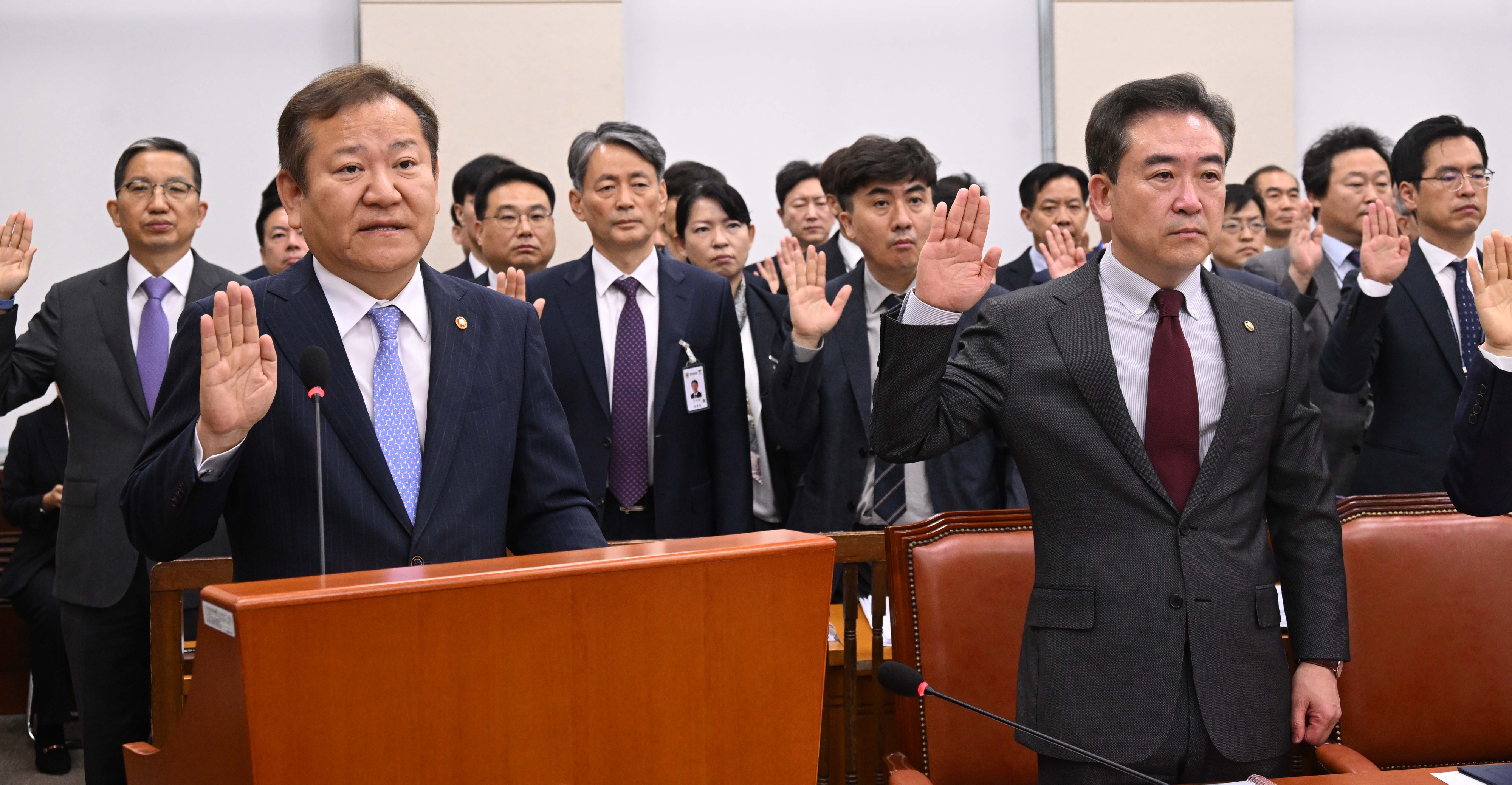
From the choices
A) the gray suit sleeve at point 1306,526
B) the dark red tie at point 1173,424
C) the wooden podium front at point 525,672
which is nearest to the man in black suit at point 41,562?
the wooden podium front at point 525,672

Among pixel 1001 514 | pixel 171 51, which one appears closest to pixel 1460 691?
pixel 1001 514

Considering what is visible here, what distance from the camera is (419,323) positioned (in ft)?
5.76

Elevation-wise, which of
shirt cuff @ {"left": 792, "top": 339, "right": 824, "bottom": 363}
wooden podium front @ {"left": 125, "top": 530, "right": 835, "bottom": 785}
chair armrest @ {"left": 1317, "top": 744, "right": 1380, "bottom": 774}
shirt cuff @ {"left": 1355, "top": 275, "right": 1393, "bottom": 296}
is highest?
shirt cuff @ {"left": 1355, "top": 275, "right": 1393, "bottom": 296}

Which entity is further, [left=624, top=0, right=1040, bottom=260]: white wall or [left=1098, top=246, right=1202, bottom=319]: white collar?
[left=624, top=0, right=1040, bottom=260]: white wall

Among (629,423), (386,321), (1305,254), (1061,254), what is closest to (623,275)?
(629,423)

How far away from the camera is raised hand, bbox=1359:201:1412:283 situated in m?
2.89

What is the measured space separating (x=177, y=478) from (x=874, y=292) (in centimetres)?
183

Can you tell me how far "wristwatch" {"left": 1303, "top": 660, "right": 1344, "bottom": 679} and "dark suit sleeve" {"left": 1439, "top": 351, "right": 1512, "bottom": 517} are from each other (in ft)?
1.15

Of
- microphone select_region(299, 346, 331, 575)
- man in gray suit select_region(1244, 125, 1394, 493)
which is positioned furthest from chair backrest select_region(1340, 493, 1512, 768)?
microphone select_region(299, 346, 331, 575)

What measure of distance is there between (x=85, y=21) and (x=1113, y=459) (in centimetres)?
548

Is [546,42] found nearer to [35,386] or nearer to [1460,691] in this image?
[35,386]

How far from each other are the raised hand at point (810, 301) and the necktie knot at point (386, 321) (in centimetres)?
107

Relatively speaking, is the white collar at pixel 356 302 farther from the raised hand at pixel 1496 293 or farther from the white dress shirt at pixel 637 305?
the raised hand at pixel 1496 293

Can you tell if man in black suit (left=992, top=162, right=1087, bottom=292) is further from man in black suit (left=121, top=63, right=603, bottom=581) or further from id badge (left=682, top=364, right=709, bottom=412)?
man in black suit (left=121, top=63, right=603, bottom=581)
